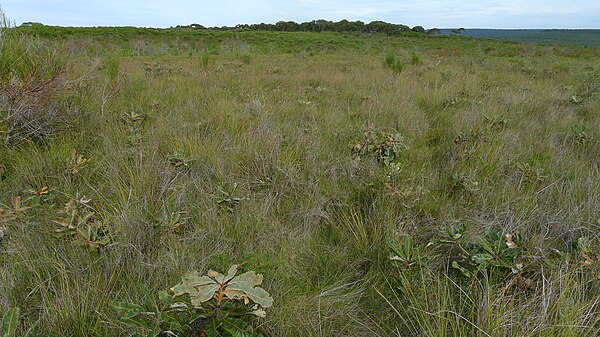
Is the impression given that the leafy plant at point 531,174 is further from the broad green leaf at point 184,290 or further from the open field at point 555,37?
the open field at point 555,37

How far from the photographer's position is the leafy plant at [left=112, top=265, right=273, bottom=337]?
1.02 metres

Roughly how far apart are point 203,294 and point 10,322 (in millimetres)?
561

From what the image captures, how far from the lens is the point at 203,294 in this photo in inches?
39.1

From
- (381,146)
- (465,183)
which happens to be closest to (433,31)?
(381,146)

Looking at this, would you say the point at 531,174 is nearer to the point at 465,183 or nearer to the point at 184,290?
the point at 465,183

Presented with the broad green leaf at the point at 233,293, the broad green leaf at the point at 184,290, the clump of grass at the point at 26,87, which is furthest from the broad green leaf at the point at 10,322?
the clump of grass at the point at 26,87

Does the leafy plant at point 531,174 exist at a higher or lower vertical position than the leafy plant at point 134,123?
lower

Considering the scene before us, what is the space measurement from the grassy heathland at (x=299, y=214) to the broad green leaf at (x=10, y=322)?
72mm

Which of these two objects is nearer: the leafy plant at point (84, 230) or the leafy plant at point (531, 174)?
the leafy plant at point (84, 230)

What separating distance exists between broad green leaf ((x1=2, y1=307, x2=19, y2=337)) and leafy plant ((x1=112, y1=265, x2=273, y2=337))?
26 centimetres

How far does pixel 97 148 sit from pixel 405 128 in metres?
2.92

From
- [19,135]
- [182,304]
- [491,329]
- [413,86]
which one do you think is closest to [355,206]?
[491,329]

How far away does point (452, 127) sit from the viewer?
353 centimetres

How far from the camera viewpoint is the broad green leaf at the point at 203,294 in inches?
38.4
